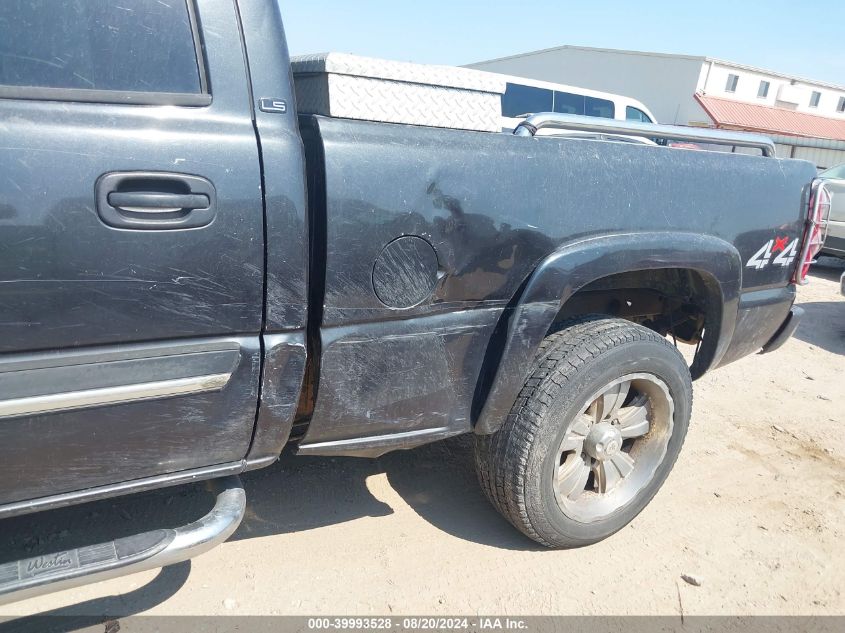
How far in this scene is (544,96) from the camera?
36.6ft

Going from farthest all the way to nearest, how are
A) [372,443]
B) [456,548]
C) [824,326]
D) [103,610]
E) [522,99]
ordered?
[522,99] → [824,326] → [456,548] → [103,610] → [372,443]

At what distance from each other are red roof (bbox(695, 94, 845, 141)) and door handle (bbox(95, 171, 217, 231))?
26491mm

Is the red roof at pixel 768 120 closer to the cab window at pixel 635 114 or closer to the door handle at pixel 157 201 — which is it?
the cab window at pixel 635 114

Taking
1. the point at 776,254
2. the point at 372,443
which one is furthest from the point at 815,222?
the point at 372,443

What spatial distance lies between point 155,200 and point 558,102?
1071cm

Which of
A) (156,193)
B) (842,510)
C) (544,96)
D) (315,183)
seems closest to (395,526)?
(315,183)

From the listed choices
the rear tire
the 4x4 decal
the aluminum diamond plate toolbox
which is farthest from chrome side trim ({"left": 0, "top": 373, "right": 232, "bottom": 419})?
the 4x4 decal

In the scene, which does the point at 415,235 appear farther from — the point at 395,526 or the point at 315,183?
the point at 395,526

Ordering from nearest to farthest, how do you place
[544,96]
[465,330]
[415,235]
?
[415,235]
[465,330]
[544,96]

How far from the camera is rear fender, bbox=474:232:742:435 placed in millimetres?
2186

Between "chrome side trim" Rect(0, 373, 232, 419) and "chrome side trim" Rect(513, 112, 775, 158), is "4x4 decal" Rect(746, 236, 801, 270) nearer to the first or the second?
"chrome side trim" Rect(513, 112, 775, 158)

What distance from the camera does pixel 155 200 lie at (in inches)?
62.4

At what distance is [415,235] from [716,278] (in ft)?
4.47

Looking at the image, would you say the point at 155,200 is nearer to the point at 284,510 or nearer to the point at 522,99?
the point at 284,510
